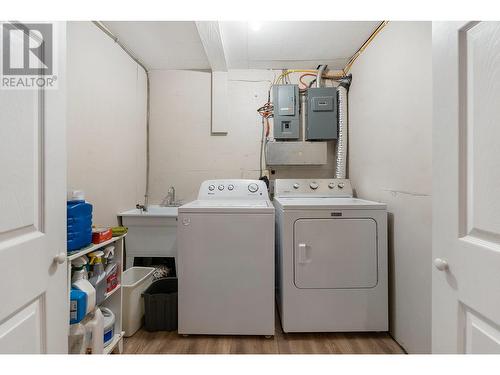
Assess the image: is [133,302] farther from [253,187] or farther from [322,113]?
[322,113]

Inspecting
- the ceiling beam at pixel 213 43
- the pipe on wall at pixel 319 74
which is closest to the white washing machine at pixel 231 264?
the ceiling beam at pixel 213 43

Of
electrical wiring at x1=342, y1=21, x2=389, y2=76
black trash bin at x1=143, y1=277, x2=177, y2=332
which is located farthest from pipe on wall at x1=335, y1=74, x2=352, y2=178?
black trash bin at x1=143, y1=277, x2=177, y2=332

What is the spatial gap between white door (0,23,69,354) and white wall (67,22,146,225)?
922 mm

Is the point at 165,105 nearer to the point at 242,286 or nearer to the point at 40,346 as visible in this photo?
the point at 242,286

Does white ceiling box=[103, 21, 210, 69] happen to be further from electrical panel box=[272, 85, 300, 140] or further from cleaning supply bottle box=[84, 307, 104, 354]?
cleaning supply bottle box=[84, 307, 104, 354]

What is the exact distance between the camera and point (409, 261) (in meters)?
1.57

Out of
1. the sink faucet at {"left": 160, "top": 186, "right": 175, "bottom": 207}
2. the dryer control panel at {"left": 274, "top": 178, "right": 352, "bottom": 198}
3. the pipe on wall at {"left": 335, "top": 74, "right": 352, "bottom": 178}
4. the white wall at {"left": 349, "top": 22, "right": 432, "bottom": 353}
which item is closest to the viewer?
the white wall at {"left": 349, "top": 22, "right": 432, "bottom": 353}

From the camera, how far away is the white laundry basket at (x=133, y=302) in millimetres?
1740

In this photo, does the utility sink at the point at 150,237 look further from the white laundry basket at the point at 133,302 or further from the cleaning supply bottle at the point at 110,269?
the cleaning supply bottle at the point at 110,269

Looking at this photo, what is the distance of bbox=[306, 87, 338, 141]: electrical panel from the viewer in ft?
8.18

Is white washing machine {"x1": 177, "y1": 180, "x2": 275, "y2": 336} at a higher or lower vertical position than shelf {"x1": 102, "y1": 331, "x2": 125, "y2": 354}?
higher

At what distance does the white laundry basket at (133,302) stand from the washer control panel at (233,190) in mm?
832

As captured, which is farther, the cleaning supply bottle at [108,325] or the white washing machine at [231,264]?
the white washing machine at [231,264]
